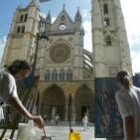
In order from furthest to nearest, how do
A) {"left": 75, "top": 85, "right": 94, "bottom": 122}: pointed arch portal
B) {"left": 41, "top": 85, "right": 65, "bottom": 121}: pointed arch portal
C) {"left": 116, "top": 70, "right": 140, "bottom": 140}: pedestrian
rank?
1. {"left": 41, "top": 85, "right": 65, "bottom": 121}: pointed arch portal
2. {"left": 75, "top": 85, "right": 94, "bottom": 122}: pointed arch portal
3. {"left": 116, "top": 70, "right": 140, "bottom": 140}: pedestrian

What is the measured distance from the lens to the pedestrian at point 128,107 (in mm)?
1705

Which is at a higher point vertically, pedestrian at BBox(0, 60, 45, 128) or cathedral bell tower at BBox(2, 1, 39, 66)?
cathedral bell tower at BBox(2, 1, 39, 66)

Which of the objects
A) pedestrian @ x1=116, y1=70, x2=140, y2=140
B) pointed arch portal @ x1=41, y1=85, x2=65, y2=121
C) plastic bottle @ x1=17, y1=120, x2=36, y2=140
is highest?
pointed arch portal @ x1=41, y1=85, x2=65, y2=121

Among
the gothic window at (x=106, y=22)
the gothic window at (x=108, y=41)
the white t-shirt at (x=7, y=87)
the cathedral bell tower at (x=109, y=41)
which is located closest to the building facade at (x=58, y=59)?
the cathedral bell tower at (x=109, y=41)

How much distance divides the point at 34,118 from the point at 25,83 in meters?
1.95

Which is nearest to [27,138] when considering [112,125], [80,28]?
[112,125]

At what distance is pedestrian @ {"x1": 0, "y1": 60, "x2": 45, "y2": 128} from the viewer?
158 cm

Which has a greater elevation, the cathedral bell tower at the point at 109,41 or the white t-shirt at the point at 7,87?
the cathedral bell tower at the point at 109,41

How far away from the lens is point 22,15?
35.5 metres

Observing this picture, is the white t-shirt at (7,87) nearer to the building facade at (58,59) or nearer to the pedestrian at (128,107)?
the pedestrian at (128,107)

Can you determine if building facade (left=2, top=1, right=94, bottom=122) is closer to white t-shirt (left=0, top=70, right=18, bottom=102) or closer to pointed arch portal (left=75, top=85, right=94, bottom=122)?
pointed arch portal (left=75, top=85, right=94, bottom=122)

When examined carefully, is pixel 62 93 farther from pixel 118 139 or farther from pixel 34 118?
pixel 34 118

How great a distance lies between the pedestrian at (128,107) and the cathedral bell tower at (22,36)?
26536mm

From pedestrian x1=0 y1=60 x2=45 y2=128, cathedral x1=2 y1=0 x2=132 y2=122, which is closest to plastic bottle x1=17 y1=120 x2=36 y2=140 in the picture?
pedestrian x1=0 y1=60 x2=45 y2=128
